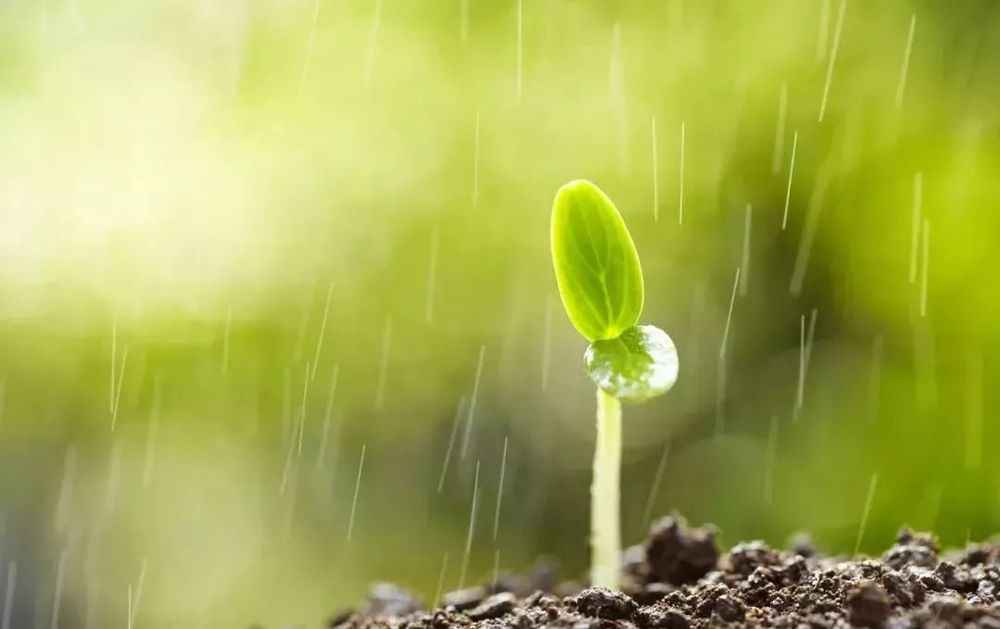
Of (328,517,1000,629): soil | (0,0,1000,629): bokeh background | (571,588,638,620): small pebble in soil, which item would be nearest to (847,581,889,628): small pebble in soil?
(328,517,1000,629): soil

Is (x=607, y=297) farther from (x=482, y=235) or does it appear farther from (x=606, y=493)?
(x=482, y=235)

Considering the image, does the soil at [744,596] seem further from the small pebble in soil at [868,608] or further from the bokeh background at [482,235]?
the bokeh background at [482,235]

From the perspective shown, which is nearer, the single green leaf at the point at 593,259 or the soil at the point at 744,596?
the soil at the point at 744,596

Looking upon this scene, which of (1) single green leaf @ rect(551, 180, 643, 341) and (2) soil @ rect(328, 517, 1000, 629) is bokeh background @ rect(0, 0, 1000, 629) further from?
(1) single green leaf @ rect(551, 180, 643, 341)

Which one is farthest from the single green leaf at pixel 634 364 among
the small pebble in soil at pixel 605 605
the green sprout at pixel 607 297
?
the small pebble in soil at pixel 605 605

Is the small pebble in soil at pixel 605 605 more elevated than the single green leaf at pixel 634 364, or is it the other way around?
the single green leaf at pixel 634 364

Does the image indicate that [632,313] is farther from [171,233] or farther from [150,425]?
[150,425]

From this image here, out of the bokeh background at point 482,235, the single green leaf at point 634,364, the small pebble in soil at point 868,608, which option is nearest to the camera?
the small pebble in soil at point 868,608
